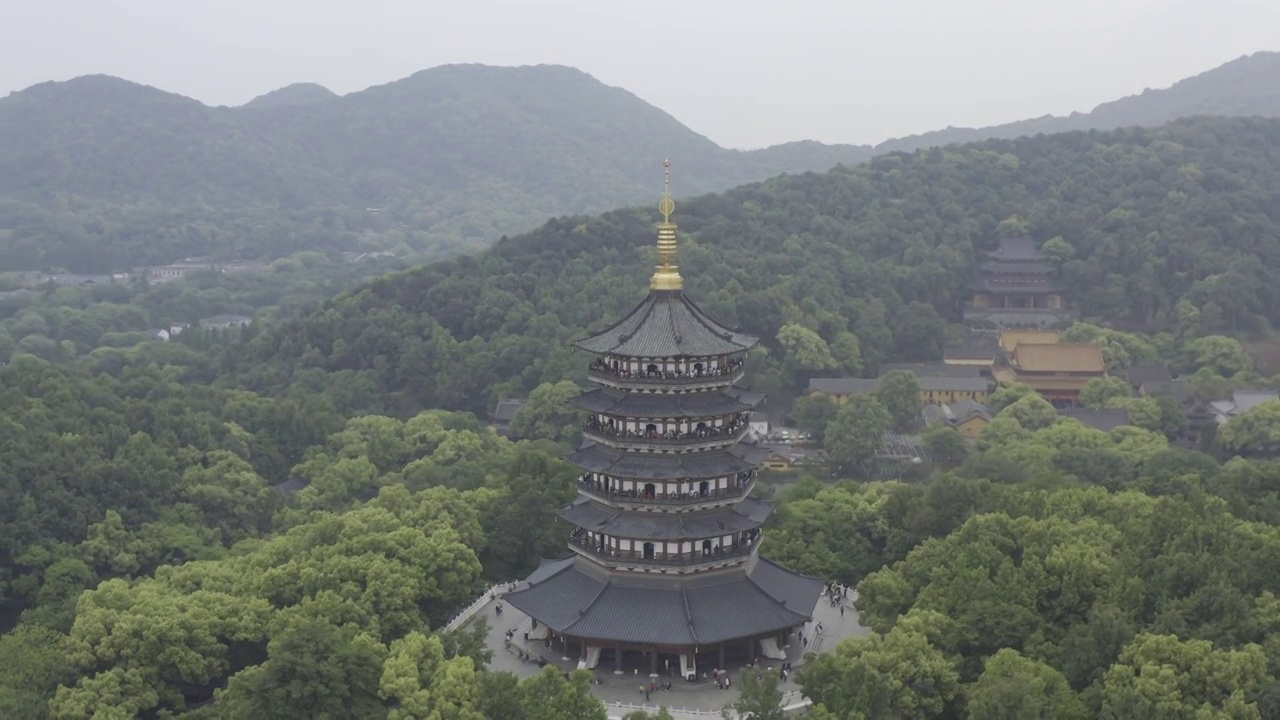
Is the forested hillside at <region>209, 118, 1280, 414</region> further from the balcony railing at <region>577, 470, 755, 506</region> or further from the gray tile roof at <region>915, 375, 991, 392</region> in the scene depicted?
the balcony railing at <region>577, 470, 755, 506</region>

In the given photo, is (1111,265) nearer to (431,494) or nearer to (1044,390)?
(1044,390)

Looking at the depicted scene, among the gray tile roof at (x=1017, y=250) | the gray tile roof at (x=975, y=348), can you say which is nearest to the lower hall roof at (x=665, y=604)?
the gray tile roof at (x=975, y=348)

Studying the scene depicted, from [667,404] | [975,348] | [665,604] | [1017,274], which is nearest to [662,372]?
[667,404]

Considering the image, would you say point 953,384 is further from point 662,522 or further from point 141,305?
point 141,305

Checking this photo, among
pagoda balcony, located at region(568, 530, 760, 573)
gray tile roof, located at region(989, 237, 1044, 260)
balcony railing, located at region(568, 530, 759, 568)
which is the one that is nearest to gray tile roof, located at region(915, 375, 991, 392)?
gray tile roof, located at region(989, 237, 1044, 260)

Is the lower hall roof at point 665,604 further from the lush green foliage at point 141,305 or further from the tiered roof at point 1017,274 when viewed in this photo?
the tiered roof at point 1017,274

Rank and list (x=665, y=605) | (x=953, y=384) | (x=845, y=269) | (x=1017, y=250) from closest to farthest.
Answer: (x=665, y=605) → (x=953, y=384) → (x=845, y=269) → (x=1017, y=250)

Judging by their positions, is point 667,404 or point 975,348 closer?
point 667,404

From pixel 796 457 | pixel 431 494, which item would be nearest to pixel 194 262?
pixel 796 457
